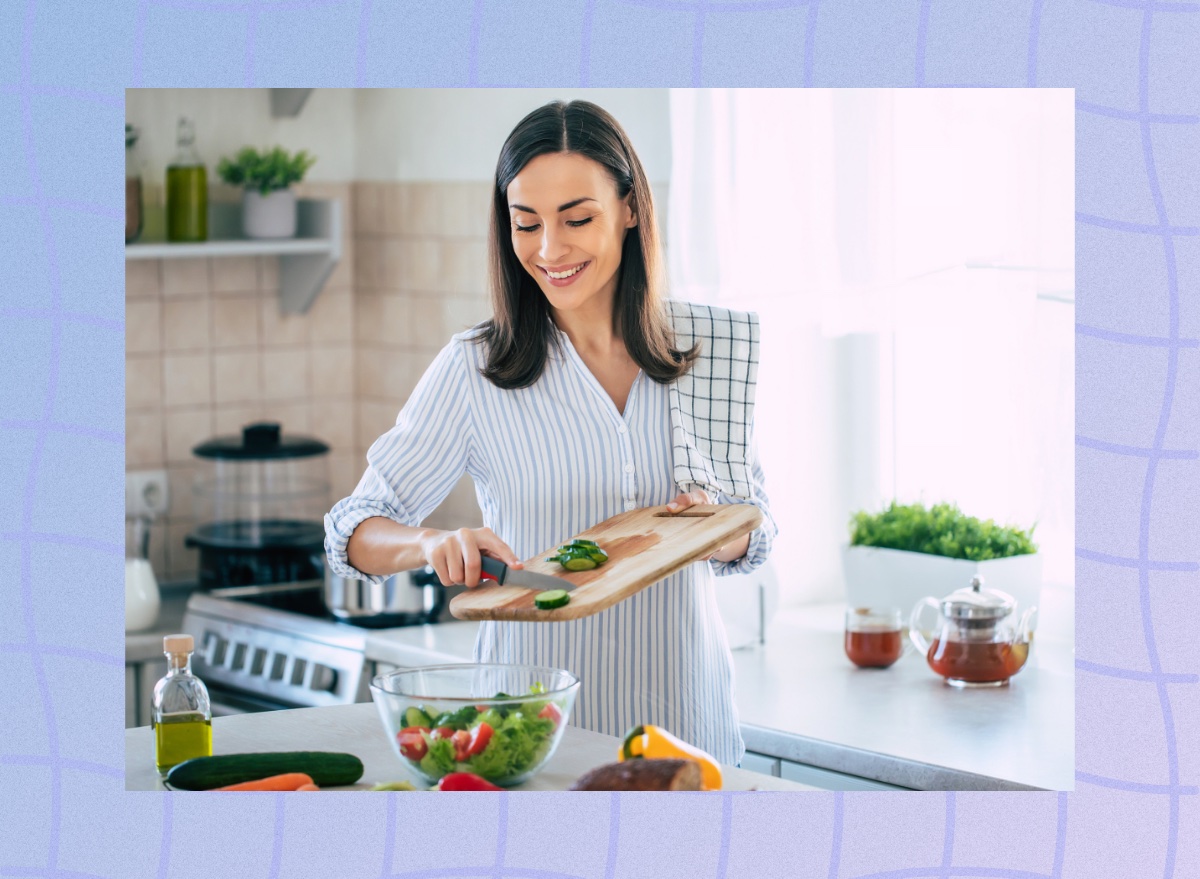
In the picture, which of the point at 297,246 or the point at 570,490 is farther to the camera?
the point at 297,246

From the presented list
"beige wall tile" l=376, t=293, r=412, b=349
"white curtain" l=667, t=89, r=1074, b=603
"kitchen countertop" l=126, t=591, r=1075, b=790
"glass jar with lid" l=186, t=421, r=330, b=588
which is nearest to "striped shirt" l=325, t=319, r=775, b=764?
"kitchen countertop" l=126, t=591, r=1075, b=790

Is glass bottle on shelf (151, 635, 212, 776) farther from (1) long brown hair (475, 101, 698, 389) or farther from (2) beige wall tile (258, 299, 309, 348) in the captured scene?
(2) beige wall tile (258, 299, 309, 348)

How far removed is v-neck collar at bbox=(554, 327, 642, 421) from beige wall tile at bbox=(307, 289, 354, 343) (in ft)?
5.62

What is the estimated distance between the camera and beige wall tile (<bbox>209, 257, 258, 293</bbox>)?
3.03 m

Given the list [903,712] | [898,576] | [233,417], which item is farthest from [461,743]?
[233,417]

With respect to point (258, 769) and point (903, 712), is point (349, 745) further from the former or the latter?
point (903, 712)

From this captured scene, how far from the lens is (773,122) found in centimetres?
212

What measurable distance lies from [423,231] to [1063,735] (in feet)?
5.42

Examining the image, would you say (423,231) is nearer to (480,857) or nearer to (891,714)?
(891,714)

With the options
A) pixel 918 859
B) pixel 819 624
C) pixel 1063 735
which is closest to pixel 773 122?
pixel 819 624

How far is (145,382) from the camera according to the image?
2959 millimetres

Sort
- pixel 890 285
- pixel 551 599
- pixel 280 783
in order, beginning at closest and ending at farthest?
pixel 551 599 → pixel 280 783 → pixel 890 285

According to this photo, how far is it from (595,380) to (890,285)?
2.67 ft

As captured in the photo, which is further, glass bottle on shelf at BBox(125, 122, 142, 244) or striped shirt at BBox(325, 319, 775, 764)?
glass bottle on shelf at BBox(125, 122, 142, 244)
